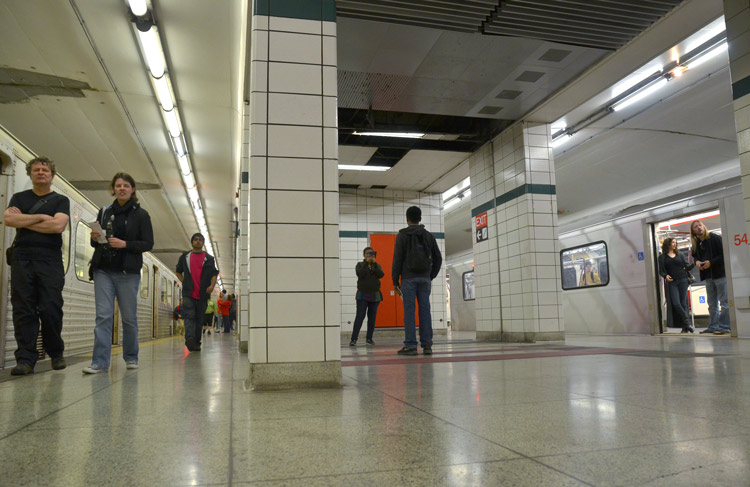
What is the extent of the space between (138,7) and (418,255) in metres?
4.30

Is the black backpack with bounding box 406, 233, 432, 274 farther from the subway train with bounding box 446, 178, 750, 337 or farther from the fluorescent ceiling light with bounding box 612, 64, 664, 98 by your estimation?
the subway train with bounding box 446, 178, 750, 337

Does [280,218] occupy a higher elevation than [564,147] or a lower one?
lower

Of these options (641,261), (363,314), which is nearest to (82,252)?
(363,314)

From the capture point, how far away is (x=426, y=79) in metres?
7.30

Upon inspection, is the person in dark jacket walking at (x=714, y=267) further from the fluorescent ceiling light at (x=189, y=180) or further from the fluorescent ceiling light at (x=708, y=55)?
the fluorescent ceiling light at (x=189, y=180)

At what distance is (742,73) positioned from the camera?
492 cm

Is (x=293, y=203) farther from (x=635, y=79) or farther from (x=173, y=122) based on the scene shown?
(x=173, y=122)

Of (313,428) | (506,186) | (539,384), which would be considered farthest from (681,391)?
(506,186)

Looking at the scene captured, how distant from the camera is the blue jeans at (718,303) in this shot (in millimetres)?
8617

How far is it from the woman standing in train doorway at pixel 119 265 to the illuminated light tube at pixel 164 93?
3.90m

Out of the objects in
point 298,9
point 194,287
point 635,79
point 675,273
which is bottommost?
point 194,287

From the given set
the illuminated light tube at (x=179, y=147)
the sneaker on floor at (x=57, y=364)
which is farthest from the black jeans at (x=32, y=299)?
the illuminated light tube at (x=179, y=147)

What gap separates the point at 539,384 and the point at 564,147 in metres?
8.05

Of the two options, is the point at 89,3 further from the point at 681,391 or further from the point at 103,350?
the point at 681,391
